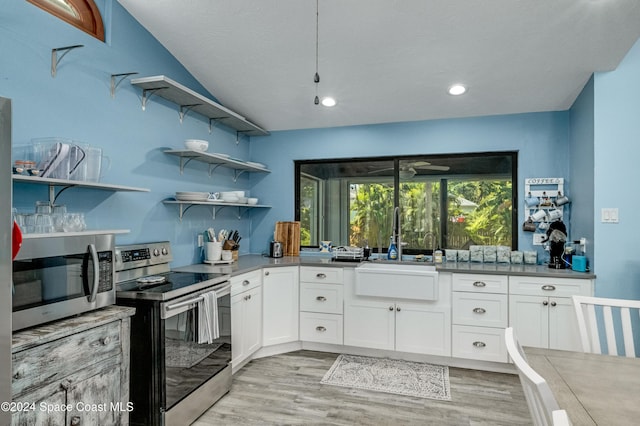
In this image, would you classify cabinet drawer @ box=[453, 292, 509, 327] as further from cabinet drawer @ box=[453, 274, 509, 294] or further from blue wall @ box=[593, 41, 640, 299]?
blue wall @ box=[593, 41, 640, 299]

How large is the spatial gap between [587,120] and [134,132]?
355 cm

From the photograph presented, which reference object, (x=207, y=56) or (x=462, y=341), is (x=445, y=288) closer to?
(x=462, y=341)

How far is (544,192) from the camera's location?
11.7 ft

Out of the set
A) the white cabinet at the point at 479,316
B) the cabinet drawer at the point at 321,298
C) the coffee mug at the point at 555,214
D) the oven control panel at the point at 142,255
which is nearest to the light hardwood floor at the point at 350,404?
the white cabinet at the point at 479,316

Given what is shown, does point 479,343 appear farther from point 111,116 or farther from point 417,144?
point 111,116

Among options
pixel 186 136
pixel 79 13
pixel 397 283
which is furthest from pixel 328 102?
pixel 79 13

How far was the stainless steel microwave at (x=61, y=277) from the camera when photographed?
1.52 meters

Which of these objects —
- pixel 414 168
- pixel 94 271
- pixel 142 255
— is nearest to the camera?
pixel 94 271

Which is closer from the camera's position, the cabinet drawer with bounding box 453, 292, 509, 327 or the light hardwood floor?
the light hardwood floor

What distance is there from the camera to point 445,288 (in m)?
3.30

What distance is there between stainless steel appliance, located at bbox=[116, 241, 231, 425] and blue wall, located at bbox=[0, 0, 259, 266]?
0.36 meters

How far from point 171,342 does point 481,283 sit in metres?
2.47

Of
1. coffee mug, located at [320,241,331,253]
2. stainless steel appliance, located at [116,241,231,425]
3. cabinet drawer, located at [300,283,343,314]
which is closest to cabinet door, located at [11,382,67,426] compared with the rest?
stainless steel appliance, located at [116,241,231,425]

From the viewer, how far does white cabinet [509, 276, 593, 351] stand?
3.00 meters
